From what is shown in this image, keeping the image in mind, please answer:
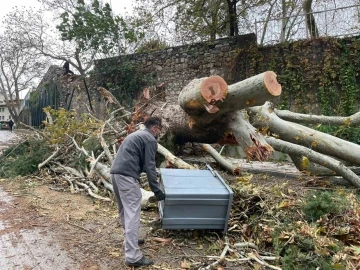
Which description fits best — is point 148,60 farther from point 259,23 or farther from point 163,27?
point 259,23

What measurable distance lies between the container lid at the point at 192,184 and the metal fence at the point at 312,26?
7922 mm

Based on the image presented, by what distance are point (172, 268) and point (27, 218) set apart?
8.32ft

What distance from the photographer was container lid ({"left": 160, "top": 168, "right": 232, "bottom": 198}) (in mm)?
3605

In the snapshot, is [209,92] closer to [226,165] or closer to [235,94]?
[235,94]

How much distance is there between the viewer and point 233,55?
452 inches

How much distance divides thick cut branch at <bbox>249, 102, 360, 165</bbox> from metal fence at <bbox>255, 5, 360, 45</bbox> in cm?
533

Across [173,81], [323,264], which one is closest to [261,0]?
[173,81]

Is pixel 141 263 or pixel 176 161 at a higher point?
pixel 176 161

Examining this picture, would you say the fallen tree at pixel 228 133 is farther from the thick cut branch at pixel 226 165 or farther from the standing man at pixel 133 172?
the standing man at pixel 133 172

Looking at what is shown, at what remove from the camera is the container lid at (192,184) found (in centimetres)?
361

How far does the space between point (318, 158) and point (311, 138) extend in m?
0.38

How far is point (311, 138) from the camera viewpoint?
594 cm

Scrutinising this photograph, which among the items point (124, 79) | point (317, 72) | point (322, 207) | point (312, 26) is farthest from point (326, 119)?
point (124, 79)

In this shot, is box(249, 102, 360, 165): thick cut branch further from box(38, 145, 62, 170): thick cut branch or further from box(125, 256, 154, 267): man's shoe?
box(38, 145, 62, 170): thick cut branch
